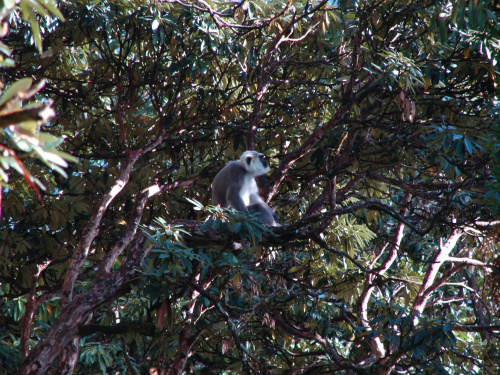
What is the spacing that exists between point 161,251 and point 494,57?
131 inches

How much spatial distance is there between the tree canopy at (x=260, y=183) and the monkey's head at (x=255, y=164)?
30cm

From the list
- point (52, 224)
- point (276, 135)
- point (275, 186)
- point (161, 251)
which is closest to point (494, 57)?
point (275, 186)

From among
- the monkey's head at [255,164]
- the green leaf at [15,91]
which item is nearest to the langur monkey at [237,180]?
the monkey's head at [255,164]

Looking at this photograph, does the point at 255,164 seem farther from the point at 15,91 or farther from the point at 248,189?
the point at 15,91

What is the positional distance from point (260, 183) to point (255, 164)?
0.78 ft

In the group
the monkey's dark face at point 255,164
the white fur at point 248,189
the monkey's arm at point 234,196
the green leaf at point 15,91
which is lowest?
the green leaf at point 15,91

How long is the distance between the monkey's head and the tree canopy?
0.30m

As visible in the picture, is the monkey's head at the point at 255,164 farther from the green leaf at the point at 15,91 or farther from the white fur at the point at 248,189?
the green leaf at the point at 15,91

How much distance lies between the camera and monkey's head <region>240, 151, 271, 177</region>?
5547 millimetres

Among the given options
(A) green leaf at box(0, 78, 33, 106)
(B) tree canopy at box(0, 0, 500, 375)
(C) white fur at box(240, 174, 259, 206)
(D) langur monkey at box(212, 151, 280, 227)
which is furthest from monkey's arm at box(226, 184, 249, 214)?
(A) green leaf at box(0, 78, 33, 106)

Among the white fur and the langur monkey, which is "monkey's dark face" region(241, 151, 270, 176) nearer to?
the langur monkey

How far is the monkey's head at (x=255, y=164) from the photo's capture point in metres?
5.55

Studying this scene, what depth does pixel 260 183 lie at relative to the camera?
568cm

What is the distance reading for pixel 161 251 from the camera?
354 cm
